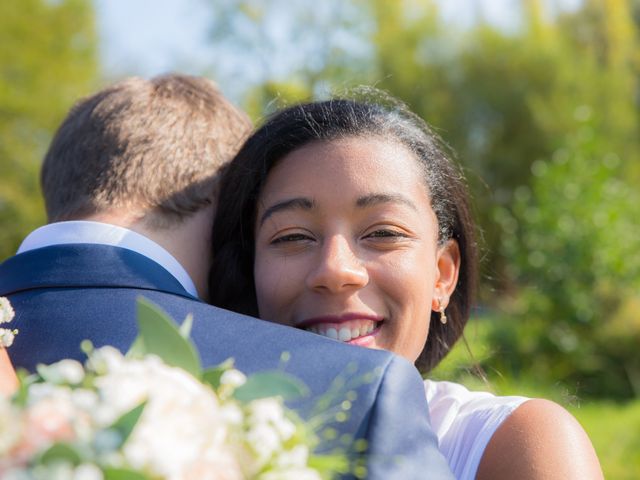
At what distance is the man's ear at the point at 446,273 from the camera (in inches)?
109

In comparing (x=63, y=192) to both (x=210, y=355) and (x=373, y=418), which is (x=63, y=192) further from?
(x=373, y=418)

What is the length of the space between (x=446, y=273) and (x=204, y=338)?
1.38 meters

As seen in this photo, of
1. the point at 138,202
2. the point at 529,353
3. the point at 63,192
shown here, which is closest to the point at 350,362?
the point at 138,202

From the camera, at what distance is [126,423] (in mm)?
1020

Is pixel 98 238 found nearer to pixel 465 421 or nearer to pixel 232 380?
pixel 232 380

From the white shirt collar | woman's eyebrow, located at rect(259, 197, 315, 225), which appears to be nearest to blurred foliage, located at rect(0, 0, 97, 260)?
woman's eyebrow, located at rect(259, 197, 315, 225)

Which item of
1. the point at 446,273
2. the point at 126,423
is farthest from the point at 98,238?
the point at 446,273

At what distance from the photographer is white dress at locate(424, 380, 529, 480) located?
2146 millimetres

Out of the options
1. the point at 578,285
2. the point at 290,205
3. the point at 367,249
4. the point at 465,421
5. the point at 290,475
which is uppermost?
the point at 290,205

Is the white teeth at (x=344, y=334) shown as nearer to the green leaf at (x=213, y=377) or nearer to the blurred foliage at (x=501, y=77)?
the green leaf at (x=213, y=377)

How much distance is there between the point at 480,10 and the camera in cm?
2553

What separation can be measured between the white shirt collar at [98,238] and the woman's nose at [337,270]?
40 centimetres

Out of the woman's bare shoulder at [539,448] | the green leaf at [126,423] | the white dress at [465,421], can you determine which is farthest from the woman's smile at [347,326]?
the green leaf at [126,423]

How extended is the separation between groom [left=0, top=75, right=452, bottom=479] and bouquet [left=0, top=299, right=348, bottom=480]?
0.32 meters
